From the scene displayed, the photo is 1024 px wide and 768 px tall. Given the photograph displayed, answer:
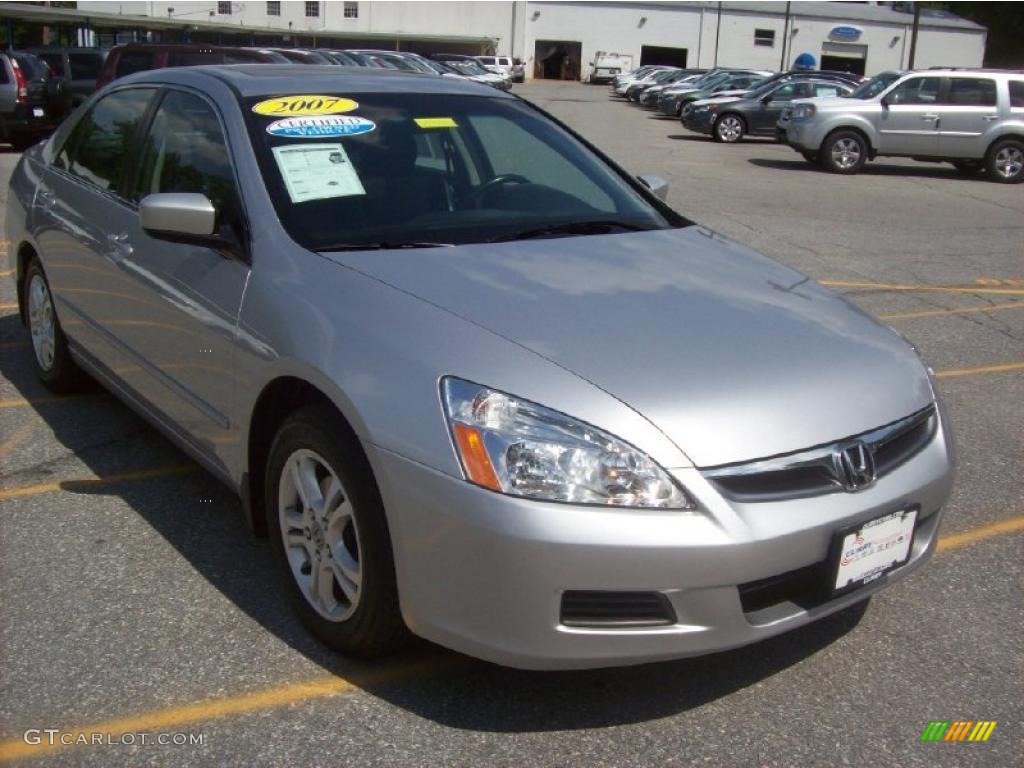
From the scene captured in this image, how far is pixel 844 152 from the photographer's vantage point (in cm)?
1848

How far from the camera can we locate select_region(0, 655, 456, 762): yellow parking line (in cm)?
274

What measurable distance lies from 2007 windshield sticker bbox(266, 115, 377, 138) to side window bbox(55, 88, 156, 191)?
104 cm

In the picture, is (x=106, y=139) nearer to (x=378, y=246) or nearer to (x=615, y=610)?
(x=378, y=246)

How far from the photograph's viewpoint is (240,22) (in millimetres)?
68062

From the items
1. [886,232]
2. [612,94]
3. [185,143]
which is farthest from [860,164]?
[612,94]

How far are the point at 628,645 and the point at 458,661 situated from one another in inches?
26.3

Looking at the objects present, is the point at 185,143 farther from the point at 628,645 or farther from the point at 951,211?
the point at 951,211

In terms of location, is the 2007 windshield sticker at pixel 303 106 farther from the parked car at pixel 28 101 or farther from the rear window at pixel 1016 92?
the rear window at pixel 1016 92

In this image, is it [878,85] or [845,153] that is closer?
[845,153]

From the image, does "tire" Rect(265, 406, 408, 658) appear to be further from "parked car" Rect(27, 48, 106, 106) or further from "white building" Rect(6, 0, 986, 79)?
"white building" Rect(6, 0, 986, 79)

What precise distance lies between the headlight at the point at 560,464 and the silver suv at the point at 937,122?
17.1 meters

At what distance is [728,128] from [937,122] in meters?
6.85

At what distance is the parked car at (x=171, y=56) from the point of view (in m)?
13.7

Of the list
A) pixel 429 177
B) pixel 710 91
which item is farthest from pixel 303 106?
pixel 710 91
